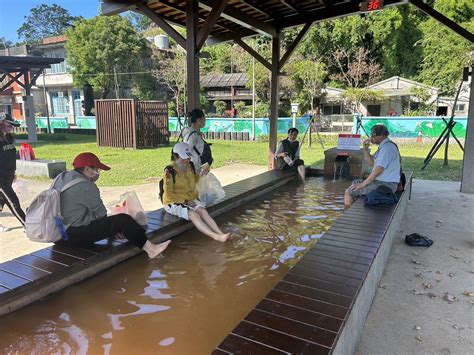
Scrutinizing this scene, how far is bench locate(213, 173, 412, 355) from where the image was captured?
190cm

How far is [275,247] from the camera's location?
13.3 ft

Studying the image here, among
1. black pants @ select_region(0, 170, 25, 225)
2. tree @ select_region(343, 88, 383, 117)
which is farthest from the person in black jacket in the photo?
tree @ select_region(343, 88, 383, 117)

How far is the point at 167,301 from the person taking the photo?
9.61 feet

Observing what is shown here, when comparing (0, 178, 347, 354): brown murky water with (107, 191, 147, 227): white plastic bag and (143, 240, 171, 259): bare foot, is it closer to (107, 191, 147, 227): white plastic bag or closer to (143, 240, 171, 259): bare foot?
(143, 240, 171, 259): bare foot

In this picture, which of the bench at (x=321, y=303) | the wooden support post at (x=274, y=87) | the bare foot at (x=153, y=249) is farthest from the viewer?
the wooden support post at (x=274, y=87)

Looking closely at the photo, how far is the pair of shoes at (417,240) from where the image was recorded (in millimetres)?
4414

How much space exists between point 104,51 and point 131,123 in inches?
536

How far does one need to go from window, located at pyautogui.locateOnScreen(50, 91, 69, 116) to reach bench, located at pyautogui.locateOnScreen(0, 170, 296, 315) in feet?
106

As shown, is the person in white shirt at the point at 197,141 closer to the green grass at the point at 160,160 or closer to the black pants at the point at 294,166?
the black pants at the point at 294,166

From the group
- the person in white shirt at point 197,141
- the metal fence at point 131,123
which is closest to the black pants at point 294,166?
the person in white shirt at point 197,141

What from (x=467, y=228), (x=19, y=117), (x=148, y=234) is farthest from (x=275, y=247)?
(x=19, y=117)

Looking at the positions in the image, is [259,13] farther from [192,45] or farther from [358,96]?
[358,96]

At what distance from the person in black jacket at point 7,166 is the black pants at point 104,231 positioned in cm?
192

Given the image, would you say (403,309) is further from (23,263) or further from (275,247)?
(23,263)
